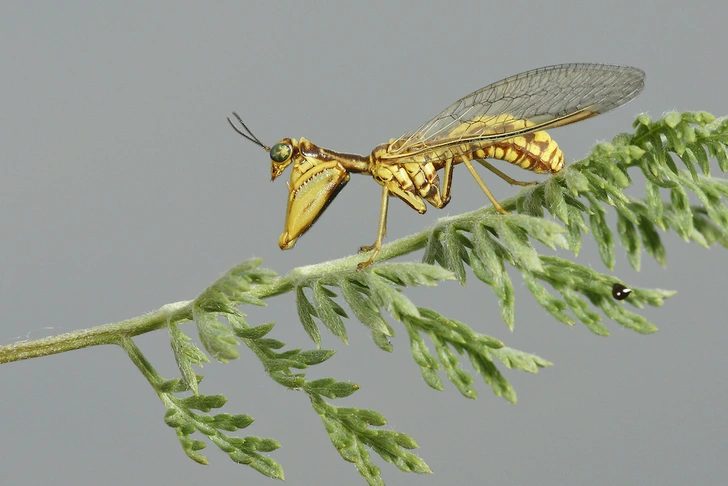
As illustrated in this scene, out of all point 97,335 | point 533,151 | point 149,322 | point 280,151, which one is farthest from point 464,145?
point 97,335

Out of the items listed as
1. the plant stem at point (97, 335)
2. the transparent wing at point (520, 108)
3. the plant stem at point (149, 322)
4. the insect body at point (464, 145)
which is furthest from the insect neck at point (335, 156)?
the plant stem at point (97, 335)

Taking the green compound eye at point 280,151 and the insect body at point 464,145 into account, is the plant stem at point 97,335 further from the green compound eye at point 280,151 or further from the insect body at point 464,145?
the green compound eye at point 280,151

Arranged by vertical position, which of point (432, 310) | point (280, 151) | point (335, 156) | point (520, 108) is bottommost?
point (432, 310)

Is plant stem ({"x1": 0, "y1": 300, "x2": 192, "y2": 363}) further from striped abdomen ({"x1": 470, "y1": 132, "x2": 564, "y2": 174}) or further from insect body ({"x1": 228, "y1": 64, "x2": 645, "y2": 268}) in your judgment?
striped abdomen ({"x1": 470, "y1": 132, "x2": 564, "y2": 174})

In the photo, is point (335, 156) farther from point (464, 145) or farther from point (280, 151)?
point (464, 145)

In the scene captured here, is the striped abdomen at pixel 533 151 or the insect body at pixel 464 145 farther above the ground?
the insect body at pixel 464 145

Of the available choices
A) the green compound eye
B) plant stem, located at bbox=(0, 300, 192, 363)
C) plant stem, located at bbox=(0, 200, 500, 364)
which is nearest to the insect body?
the green compound eye
